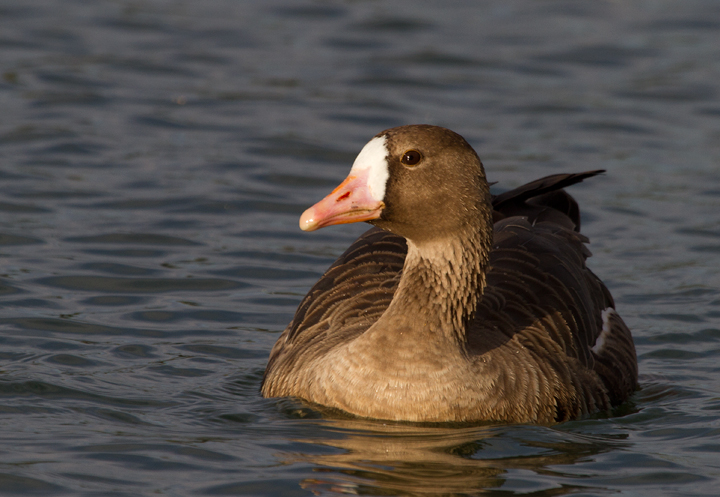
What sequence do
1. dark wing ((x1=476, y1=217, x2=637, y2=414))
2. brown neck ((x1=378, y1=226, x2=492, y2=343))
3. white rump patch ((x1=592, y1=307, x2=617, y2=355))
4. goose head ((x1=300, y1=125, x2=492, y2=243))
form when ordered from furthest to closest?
white rump patch ((x1=592, y1=307, x2=617, y2=355)) < dark wing ((x1=476, y1=217, x2=637, y2=414)) < brown neck ((x1=378, y1=226, x2=492, y2=343)) < goose head ((x1=300, y1=125, x2=492, y2=243))

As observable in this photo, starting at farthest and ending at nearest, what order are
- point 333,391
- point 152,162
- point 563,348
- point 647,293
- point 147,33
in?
point 147,33, point 152,162, point 647,293, point 563,348, point 333,391

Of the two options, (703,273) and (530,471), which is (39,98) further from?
(530,471)

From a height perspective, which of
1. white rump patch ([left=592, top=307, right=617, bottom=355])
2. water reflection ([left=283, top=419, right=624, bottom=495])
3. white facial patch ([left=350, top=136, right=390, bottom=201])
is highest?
white facial patch ([left=350, top=136, right=390, bottom=201])

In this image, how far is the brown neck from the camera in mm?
7691

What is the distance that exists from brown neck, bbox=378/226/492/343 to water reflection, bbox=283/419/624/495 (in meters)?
0.68

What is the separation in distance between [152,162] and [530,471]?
841 cm

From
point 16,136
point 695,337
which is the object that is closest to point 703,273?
point 695,337

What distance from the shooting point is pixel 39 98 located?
A: 53.3 feet

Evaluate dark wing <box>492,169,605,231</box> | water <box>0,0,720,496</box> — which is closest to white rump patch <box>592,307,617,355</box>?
water <box>0,0,720,496</box>

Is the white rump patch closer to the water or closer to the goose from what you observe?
the goose

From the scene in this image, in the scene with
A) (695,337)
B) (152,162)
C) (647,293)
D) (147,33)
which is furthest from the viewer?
(147,33)

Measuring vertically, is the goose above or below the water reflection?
above

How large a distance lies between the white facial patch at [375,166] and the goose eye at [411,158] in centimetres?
12

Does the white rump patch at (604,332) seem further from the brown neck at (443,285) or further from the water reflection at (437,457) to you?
the brown neck at (443,285)
